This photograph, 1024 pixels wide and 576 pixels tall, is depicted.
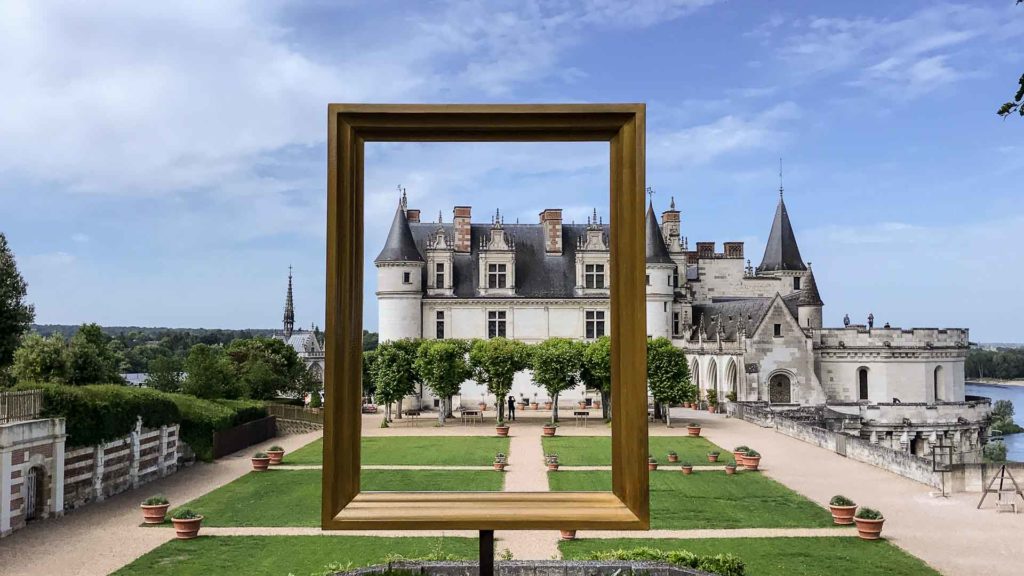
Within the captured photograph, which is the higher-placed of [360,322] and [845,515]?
[360,322]

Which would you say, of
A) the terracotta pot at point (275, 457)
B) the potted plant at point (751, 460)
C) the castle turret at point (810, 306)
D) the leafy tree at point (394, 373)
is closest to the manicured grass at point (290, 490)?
the terracotta pot at point (275, 457)

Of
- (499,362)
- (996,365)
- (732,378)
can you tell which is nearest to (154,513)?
(499,362)

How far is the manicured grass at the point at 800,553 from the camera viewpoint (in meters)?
13.4

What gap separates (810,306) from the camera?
4509 centimetres

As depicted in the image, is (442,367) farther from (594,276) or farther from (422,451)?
(594,276)

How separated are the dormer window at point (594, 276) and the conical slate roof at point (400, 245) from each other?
31.7ft

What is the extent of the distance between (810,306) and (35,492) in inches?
1525

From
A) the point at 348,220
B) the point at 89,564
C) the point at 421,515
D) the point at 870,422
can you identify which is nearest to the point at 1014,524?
the point at 421,515

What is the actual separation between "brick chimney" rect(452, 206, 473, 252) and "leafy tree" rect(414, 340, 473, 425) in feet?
35.2

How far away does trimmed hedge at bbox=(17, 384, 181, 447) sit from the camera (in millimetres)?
19250

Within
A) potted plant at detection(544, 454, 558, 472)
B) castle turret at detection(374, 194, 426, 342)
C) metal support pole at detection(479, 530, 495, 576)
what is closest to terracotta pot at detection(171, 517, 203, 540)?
metal support pole at detection(479, 530, 495, 576)

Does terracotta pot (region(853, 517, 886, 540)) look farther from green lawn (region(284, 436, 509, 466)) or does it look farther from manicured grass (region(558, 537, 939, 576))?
green lawn (region(284, 436, 509, 466))

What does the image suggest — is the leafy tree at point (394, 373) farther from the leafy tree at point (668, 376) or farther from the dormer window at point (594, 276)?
the dormer window at point (594, 276)

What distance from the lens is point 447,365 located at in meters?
36.3
